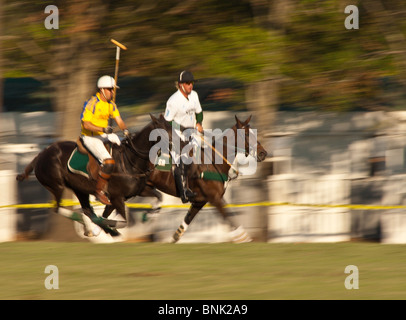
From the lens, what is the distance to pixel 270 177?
1831cm

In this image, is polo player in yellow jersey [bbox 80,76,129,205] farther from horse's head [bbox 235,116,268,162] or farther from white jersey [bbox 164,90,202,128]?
horse's head [bbox 235,116,268,162]

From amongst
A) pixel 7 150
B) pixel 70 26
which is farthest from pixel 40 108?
pixel 70 26

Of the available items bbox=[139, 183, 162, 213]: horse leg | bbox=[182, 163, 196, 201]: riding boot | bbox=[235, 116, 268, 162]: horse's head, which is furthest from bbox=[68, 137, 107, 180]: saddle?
bbox=[235, 116, 268, 162]: horse's head

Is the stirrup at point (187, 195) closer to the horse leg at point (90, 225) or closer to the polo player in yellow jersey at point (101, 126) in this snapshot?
the polo player in yellow jersey at point (101, 126)

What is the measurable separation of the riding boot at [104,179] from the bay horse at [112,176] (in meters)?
0.08

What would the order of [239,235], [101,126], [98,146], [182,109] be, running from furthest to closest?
[239,235] → [182,109] → [98,146] → [101,126]

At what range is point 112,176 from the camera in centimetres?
1517

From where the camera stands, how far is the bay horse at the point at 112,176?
14.8 meters

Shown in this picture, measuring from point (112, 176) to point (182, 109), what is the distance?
5.48 feet

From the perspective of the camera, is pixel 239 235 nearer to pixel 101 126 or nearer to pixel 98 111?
pixel 101 126

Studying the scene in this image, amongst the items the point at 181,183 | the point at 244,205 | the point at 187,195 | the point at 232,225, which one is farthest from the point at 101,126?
the point at 244,205

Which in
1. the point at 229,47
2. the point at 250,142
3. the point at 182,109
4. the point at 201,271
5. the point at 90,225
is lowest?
the point at 201,271
